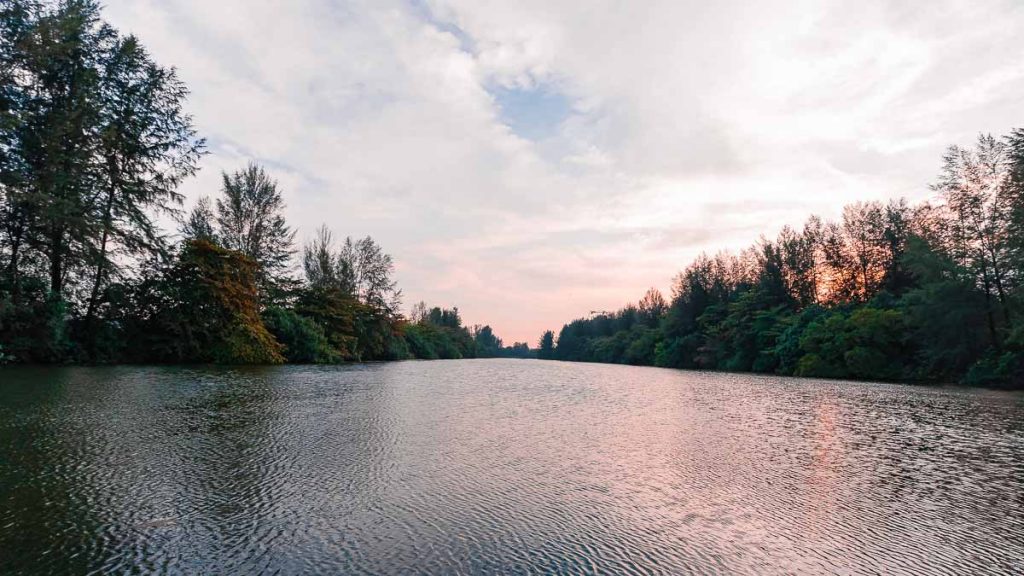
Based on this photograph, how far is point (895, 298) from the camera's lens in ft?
96.1

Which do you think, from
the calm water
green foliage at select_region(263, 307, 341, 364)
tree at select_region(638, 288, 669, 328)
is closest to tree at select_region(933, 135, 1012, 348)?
the calm water

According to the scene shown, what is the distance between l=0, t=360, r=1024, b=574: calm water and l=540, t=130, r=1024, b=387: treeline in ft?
59.4

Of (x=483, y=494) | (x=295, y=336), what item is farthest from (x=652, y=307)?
(x=483, y=494)

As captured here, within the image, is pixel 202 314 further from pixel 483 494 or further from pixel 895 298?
pixel 895 298

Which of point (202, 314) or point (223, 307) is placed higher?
point (223, 307)

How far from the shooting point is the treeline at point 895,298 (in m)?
20.1

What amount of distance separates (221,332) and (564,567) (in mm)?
22284

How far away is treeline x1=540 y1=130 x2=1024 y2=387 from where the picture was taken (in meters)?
20.1

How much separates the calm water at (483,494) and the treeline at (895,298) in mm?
18091

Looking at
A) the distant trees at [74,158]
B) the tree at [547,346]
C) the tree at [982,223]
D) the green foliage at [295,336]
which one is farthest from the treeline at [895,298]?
the tree at [547,346]

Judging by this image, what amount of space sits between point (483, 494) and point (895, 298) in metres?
34.7

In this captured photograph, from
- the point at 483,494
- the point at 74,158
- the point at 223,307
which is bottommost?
the point at 483,494

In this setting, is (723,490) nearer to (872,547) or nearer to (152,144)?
(872,547)

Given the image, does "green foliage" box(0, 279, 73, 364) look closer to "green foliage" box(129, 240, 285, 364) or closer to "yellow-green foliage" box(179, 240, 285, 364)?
"green foliage" box(129, 240, 285, 364)
